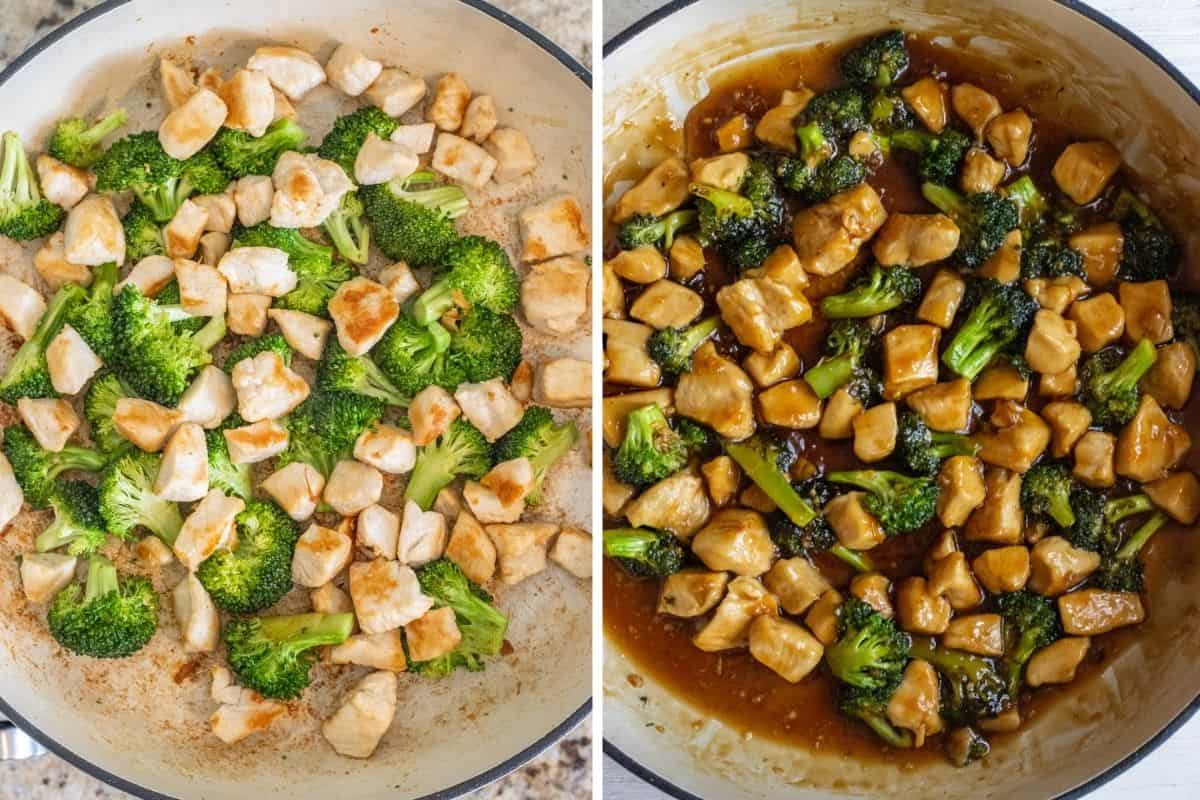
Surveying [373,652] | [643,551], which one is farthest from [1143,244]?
[373,652]

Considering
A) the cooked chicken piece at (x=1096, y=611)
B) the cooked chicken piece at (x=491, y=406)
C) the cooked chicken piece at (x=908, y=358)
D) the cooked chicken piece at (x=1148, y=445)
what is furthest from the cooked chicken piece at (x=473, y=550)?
the cooked chicken piece at (x=1148, y=445)

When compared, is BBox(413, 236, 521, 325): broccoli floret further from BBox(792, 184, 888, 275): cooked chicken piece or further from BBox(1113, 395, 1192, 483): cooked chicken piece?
BBox(1113, 395, 1192, 483): cooked chicken piece

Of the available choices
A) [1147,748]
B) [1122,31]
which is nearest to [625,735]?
[1147,748]

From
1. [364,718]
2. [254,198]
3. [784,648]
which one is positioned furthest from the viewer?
[254,198]

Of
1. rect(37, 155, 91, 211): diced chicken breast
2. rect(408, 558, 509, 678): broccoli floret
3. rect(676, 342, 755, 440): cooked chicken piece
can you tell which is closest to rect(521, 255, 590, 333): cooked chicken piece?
rect(676, 342, 755, 440): cooked chicken piece

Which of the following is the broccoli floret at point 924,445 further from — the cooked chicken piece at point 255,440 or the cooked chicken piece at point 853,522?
the cooked chicken piece at point 255,440

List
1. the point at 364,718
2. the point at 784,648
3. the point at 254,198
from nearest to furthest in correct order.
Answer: the point at 784,648
the point at 364,718
the point at 254,198

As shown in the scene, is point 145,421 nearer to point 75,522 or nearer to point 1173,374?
point 75,522
